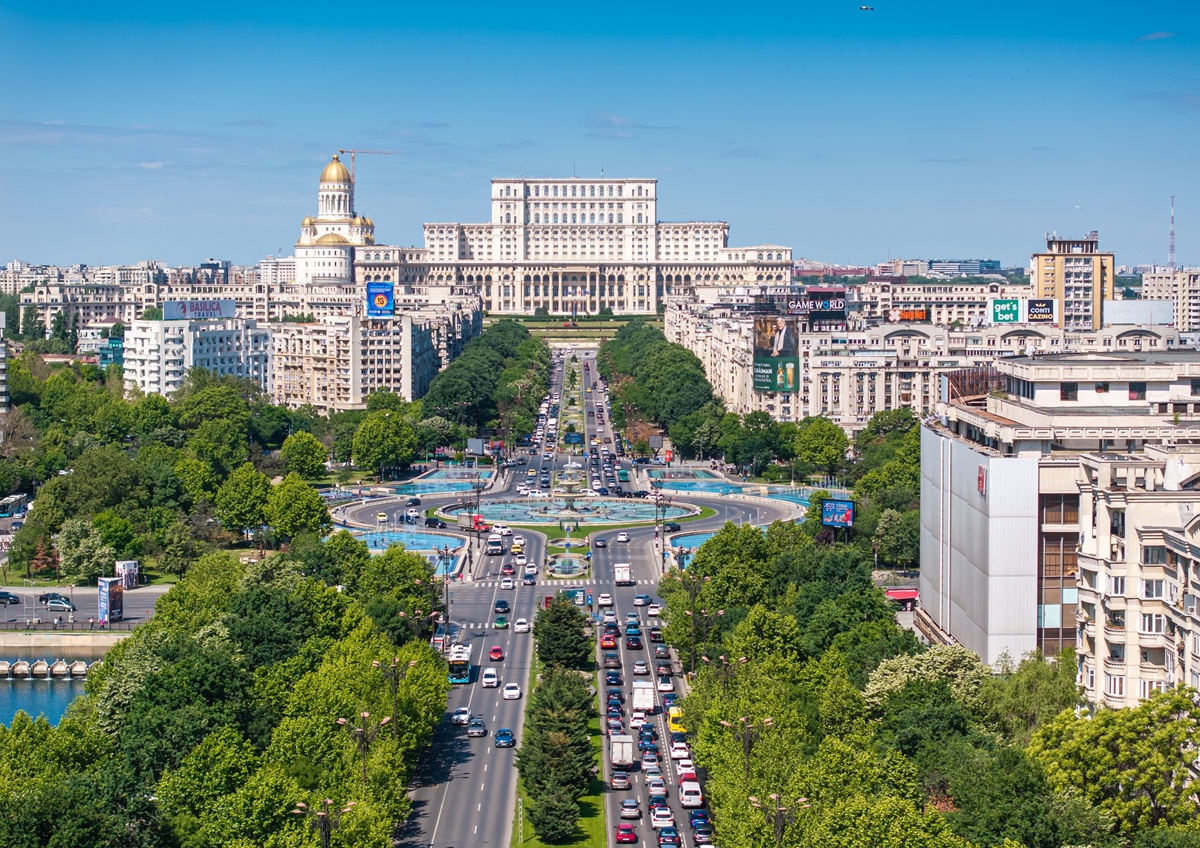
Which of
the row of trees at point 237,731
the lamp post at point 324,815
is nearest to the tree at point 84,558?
the row of trees at point 237,731

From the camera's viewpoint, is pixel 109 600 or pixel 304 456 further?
pixel 304 456

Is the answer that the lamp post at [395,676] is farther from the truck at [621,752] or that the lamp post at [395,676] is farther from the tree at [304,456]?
the tree at [304,456]

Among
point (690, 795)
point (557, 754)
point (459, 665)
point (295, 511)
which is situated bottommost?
point (690, 795)

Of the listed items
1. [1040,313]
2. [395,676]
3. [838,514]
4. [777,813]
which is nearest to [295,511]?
[838,514]

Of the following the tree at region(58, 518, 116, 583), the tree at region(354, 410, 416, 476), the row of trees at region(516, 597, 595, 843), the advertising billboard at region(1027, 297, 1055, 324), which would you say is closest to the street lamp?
the row of trees at region(516, 597, 595, 843)

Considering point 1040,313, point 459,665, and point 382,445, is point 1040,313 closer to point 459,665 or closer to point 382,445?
point 382,445

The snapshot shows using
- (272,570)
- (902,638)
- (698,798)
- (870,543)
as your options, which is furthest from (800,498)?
(698,798)
